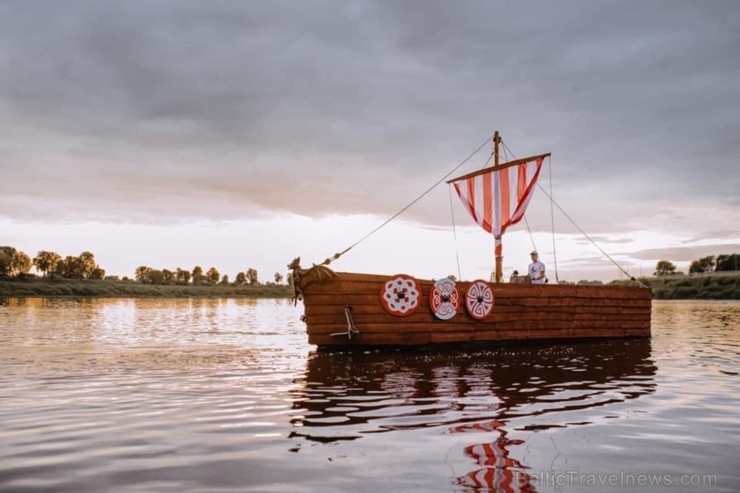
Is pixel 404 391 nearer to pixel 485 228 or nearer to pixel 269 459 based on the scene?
pixel 269 459

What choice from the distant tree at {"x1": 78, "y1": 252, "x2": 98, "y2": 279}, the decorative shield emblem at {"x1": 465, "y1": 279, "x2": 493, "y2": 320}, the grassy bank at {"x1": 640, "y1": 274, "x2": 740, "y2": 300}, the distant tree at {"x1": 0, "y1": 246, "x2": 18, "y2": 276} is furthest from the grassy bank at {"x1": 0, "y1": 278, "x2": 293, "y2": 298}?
the grassy bank at {"x1": 640, "y1": 274, "x2": 740, "y2": 300}

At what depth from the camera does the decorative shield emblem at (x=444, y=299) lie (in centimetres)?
1528

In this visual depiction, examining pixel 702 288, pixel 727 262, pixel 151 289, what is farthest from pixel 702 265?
pixel 151 289

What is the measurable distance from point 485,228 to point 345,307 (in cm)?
750

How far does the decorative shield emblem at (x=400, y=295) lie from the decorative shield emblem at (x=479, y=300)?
1.72m

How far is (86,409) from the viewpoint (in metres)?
7.51

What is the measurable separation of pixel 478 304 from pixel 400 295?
2.64 meters

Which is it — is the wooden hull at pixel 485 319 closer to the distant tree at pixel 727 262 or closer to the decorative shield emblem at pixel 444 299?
the decorative shield emblem at pixel 444 299

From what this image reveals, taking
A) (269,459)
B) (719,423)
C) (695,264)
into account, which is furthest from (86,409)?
(695,264)

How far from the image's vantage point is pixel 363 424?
22.3 ft

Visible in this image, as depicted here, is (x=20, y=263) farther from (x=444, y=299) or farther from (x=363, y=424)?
(x=363, y=424)

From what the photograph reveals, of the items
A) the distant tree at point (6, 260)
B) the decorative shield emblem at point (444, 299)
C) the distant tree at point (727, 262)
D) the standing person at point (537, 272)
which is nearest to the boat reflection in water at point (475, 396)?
the decorative shield emblem at point (444, 299)

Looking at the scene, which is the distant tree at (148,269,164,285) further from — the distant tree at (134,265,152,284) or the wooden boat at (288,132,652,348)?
the wooden boat at (288,132,652,348)

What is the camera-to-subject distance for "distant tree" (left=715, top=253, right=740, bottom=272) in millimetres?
148750
